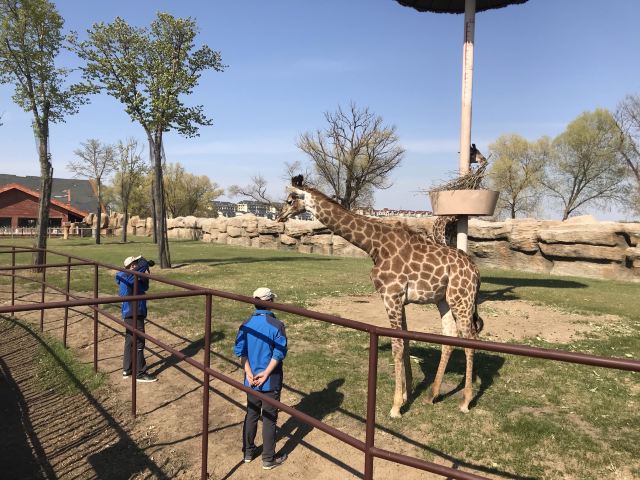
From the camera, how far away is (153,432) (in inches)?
172

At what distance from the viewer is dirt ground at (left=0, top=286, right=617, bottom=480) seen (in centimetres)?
371

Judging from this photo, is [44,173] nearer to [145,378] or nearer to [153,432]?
[145,378]

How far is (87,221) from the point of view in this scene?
47.1 m

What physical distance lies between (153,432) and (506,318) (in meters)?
7.14

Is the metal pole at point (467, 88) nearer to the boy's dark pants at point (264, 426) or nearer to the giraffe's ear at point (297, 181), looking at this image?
the giraffe's ear at point (297, 181)

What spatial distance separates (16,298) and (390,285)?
9.78 meters

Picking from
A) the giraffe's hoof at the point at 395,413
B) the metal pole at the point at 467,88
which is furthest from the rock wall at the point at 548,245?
the giraffe's hoof at the point at 395,413

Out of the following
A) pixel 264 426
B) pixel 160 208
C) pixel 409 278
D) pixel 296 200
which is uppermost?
pixel 160 208

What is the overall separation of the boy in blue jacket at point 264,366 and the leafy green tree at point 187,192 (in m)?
52.0

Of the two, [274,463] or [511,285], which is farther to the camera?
[511,285]

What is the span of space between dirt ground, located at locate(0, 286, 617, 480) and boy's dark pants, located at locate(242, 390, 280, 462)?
136mm

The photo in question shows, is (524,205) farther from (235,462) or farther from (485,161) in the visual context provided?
(235,462)

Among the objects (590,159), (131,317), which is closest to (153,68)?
(131,317)

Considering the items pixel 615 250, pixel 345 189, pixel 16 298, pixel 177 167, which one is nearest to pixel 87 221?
pixel 177 167
